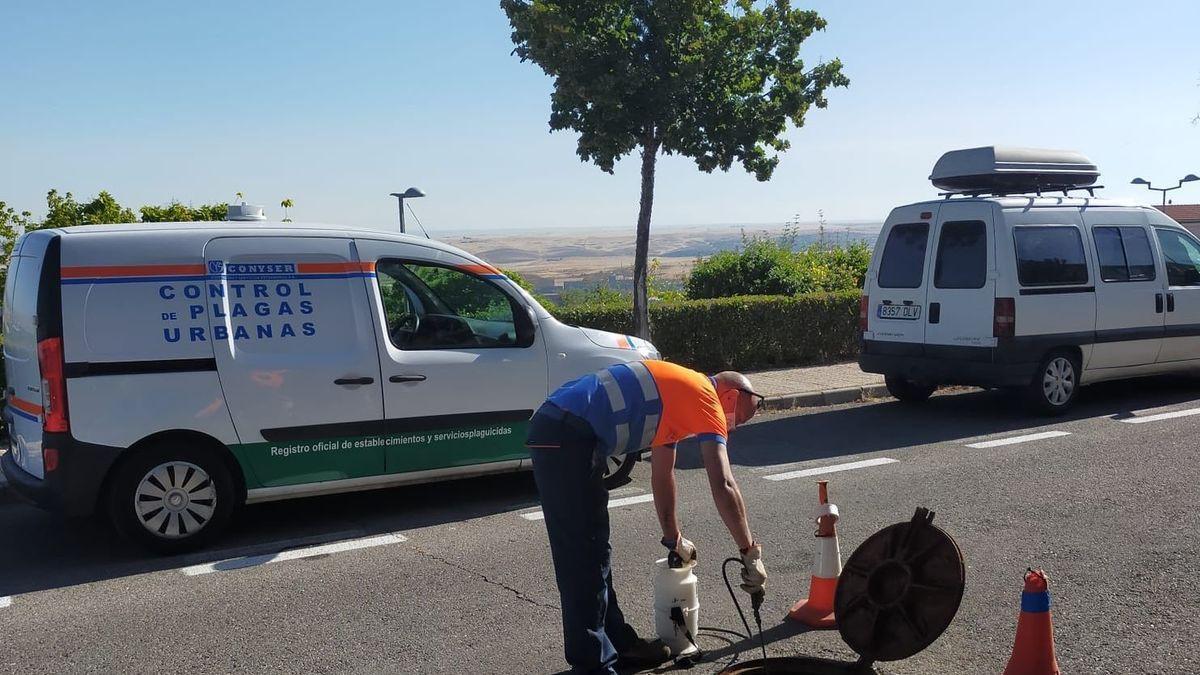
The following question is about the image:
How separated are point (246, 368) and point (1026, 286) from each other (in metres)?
7.17

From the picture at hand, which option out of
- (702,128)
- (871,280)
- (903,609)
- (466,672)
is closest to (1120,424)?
(871,280)

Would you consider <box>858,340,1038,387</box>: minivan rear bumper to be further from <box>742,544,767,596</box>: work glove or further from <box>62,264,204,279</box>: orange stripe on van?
<box>62,264,204,279</box>: orange stripe on van

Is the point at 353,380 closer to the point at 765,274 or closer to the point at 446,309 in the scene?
the point at 446,309

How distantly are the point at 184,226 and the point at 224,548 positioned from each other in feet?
6.48

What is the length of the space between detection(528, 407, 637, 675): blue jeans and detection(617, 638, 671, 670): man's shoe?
366 millimetres

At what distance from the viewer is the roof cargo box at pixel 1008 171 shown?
10.9 m

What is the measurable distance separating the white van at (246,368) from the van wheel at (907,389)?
208 inches

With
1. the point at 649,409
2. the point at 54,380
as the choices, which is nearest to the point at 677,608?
the point at 649,409

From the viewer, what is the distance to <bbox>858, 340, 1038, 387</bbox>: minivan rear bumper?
10227 millimetres

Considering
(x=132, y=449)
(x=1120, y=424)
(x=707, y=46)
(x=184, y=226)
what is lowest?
(x=1120, y=424)

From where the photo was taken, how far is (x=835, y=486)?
792 cm

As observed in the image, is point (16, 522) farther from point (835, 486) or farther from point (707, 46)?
point (707, 46)

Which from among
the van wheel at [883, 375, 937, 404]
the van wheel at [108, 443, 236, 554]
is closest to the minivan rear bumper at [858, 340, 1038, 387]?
the van wheel at [883, 375, 937, 404]

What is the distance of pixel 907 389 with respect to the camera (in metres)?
11.7
